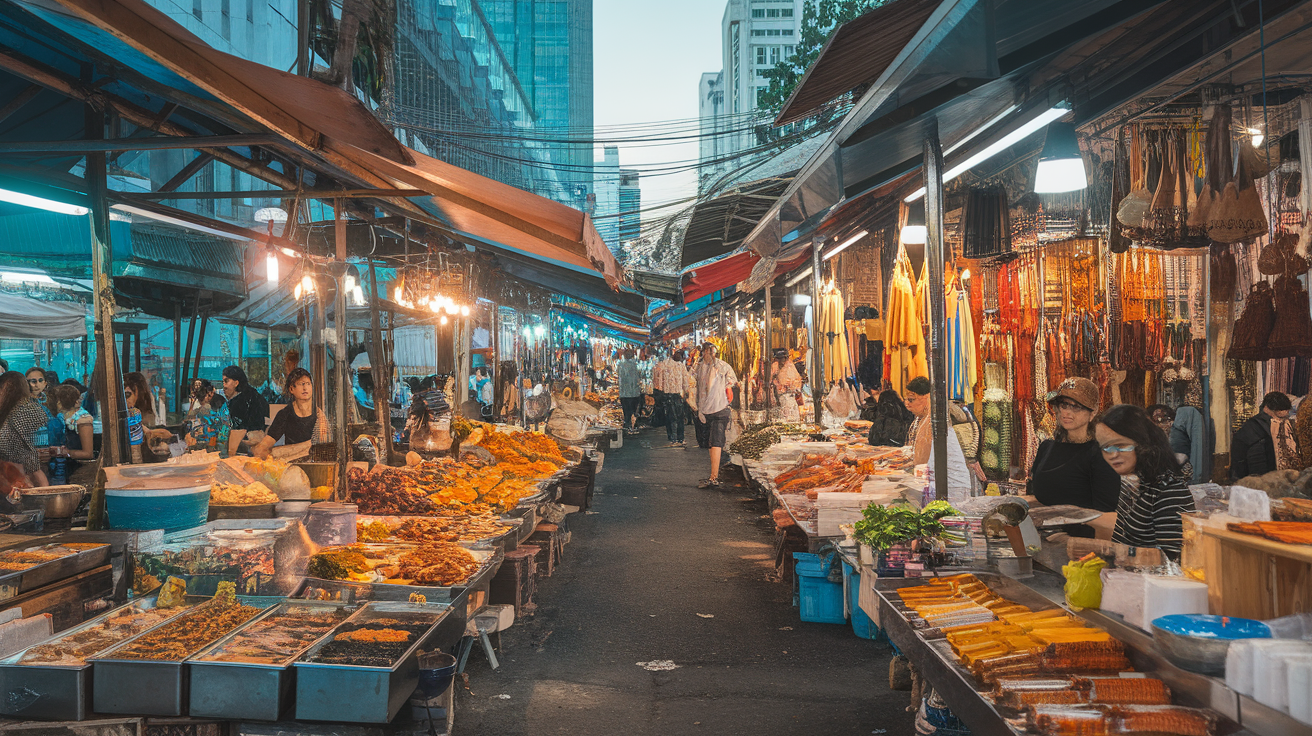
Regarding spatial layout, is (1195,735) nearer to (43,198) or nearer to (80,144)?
(80,144)

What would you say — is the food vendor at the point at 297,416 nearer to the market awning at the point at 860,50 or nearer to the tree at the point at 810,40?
the market awning at the point at 860,50

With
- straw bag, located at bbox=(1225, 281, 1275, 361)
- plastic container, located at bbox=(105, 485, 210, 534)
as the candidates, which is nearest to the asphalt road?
plastic container, located at bbox=(105, 485, 210, 534)

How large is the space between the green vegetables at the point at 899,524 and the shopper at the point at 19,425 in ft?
23.3

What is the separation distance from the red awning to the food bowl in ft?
32.5

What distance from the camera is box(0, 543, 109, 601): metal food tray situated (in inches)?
140

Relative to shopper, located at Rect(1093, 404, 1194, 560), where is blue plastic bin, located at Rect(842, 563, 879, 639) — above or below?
below

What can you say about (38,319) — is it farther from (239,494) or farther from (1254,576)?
(1254,576)

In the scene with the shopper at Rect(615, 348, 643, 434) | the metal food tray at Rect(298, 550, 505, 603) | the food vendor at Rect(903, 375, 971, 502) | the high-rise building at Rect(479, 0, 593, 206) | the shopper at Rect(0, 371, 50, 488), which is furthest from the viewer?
the high-rise building at Rect(479, 0, 593, 206)

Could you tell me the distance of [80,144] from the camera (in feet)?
14.2

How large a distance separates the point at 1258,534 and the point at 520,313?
15812 millimetres

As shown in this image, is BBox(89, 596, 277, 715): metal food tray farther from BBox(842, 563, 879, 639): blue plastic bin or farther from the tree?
the tree

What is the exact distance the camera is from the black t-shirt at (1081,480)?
5297mm

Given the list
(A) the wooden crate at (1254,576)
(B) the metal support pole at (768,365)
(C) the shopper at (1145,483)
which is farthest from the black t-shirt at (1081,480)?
A: (B) the metal support pole at (768,365)

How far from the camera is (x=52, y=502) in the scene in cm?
468
